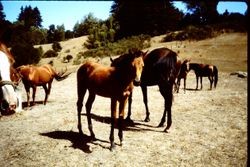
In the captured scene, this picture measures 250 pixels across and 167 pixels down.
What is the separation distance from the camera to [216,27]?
131 ft

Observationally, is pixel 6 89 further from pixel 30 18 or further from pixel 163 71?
pixel 30 18

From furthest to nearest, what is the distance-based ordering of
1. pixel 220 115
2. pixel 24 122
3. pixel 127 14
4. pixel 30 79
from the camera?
1. pixel 127 14
2. pixel 30 79
3. pixel 220 115
4. pixel 24 122

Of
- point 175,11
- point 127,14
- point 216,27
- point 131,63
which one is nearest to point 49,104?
point 131,63

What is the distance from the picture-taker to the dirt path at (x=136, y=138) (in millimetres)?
6805

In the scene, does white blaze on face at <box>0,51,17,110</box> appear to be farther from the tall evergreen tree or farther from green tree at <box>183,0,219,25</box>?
green tree at <box>183,0,219,25</box>

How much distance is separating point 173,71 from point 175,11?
41.8m

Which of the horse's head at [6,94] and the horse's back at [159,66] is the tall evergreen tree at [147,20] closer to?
the horse's back at [159,66]

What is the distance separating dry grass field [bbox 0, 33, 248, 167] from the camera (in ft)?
22.4

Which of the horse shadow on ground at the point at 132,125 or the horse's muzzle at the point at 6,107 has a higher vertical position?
the horse's muzzle at the point at 6,107

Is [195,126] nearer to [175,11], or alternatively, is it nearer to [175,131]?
[175,131]

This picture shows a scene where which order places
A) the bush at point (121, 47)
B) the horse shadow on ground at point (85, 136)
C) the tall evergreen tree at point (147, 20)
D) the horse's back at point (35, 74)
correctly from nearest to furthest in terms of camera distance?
1. the horse shadow on ground at point (85, 136)
2. the horse's back at point (35, 74)
3. the bush at point (121, 47)
4. the tall evergreen tree at point (147, 20)

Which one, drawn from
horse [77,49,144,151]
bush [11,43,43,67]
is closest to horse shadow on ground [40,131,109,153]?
horse [77,49,144,151]

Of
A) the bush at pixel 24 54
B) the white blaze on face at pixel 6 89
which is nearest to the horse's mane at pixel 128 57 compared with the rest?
the white blaze on face at pixel 6 89

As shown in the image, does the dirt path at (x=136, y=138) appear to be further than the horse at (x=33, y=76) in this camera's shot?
No
